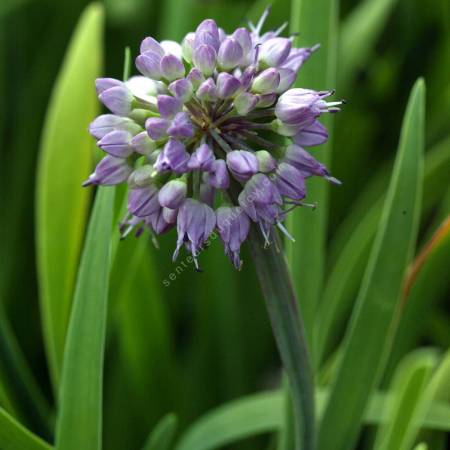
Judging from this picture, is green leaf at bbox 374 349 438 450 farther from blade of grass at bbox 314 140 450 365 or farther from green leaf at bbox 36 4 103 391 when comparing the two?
green leaf at bbox 36 4 103 391

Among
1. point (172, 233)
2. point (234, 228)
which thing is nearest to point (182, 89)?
point (234, 228)

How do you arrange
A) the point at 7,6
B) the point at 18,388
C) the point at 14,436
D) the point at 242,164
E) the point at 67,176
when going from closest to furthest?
the point at 242,164, the point at 14,436, the point at 18,388, the point at 67,176, the point at 7,6

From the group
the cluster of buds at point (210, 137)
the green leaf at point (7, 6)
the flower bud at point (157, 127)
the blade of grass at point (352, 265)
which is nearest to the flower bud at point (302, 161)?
the cluster of buds at point (210, 137)

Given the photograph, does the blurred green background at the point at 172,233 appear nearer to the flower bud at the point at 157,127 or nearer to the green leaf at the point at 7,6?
the green leaf at the point at 7,6

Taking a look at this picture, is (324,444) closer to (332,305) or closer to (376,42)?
(332,305)

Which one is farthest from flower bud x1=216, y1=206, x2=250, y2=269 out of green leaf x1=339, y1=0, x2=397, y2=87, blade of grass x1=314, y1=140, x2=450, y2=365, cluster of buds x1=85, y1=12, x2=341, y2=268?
green leaf x1=339, y1=0, x2=397, y2=87

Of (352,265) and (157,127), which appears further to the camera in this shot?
(352,265)

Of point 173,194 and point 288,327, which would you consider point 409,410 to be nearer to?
point 288,327
